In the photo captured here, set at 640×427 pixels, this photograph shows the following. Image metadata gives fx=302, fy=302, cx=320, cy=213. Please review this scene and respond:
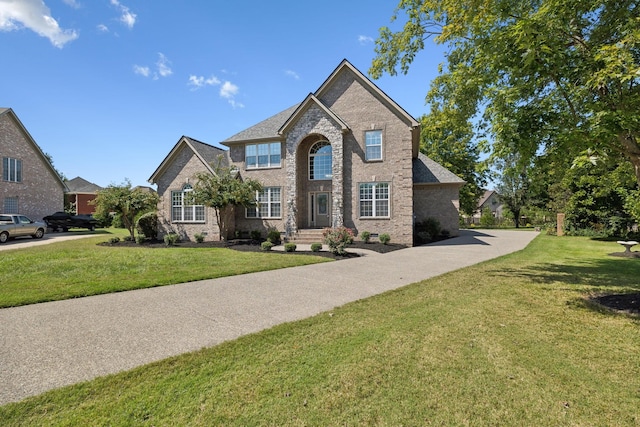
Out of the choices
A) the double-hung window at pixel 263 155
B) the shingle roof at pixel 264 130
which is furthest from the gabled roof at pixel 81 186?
the double-hung window at pixel 263 155

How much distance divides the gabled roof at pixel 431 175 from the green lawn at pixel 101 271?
14053 mm

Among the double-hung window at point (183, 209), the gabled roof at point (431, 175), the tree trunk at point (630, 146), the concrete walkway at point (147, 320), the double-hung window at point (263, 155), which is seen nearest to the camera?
the concrete walkway at point (147, 320)

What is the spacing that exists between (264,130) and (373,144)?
25.2ft

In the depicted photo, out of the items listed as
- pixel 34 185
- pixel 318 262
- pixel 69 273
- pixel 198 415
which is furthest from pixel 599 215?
pixel 34 185

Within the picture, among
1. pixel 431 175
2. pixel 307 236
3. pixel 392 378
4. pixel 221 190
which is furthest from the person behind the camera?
pixel 431 175

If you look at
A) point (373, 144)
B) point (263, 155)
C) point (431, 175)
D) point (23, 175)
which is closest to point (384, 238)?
point (373, 144)

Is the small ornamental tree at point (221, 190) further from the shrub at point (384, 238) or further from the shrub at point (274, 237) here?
the shrub at point (384, 238)

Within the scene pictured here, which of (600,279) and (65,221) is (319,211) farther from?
(65,221)

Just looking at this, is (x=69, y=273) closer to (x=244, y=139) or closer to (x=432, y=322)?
(x=432, y=322)

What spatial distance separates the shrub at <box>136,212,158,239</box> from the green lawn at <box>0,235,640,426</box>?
1911cm

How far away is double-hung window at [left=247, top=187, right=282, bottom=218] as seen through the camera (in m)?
20.0

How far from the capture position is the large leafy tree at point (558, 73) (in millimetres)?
5059

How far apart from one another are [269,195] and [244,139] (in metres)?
4.17

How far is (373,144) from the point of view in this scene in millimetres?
18203
